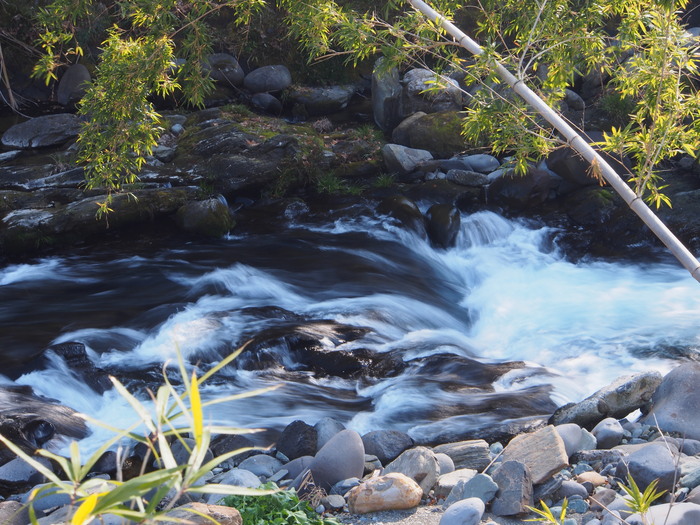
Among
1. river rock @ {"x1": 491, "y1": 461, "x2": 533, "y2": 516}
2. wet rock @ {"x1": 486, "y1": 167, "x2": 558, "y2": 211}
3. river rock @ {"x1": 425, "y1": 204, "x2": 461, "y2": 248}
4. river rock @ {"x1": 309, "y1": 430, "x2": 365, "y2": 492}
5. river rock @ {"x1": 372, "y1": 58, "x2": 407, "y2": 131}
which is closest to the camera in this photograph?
river rock @ {"x1": 491, "y1": 461, "x2": 533, "y2": 516}

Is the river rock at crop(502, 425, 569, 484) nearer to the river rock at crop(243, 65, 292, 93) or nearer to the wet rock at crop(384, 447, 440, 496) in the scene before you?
the wet rock at crop(384, 447, 440, 496)

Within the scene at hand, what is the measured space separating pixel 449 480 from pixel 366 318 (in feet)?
11.5

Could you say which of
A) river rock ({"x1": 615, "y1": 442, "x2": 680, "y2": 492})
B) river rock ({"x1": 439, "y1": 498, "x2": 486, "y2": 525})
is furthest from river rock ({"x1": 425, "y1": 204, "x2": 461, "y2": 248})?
river rock ({"x1": 439, "y1": 498, "x2": 486, "y2": 525})

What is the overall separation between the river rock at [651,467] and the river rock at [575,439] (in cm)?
45

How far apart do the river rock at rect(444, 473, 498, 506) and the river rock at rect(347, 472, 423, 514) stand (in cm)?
22

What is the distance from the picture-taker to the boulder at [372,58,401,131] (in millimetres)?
13883

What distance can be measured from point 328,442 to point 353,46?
2897 mm

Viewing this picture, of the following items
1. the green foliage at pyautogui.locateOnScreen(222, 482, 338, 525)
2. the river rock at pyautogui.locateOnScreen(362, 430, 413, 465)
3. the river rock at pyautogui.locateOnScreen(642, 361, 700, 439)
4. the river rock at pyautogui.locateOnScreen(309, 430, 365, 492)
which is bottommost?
the river rock at pyautogui.locateOnScreen(362, 430, 413, 465)

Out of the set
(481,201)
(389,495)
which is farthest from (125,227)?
(389,495)

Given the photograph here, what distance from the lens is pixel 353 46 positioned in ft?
17.6

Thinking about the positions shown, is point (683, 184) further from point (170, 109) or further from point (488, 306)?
point (170, 109)

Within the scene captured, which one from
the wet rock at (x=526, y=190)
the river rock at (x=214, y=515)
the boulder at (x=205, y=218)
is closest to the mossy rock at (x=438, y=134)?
the wet rock at (x=526, y=190)

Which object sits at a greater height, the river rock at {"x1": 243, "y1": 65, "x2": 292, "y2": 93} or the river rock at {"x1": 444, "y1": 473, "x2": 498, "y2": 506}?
the river rock at {"x1": 243, "y1": 65, "x2": 292, "y2": 93}

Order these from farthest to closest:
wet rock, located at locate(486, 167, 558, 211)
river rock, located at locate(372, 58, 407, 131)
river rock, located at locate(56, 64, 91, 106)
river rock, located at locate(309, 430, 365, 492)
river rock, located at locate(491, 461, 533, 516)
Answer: river rock, located at locate(56, 64, 91, 106) → river rock, located at locate(372, 58, 407, 131) → wet rock, located at locate(486, 167, 558, 211) → river rock, located at locate(309, 430, 365, 492) → river rock, located at locate(491, 461, 533, 516)
